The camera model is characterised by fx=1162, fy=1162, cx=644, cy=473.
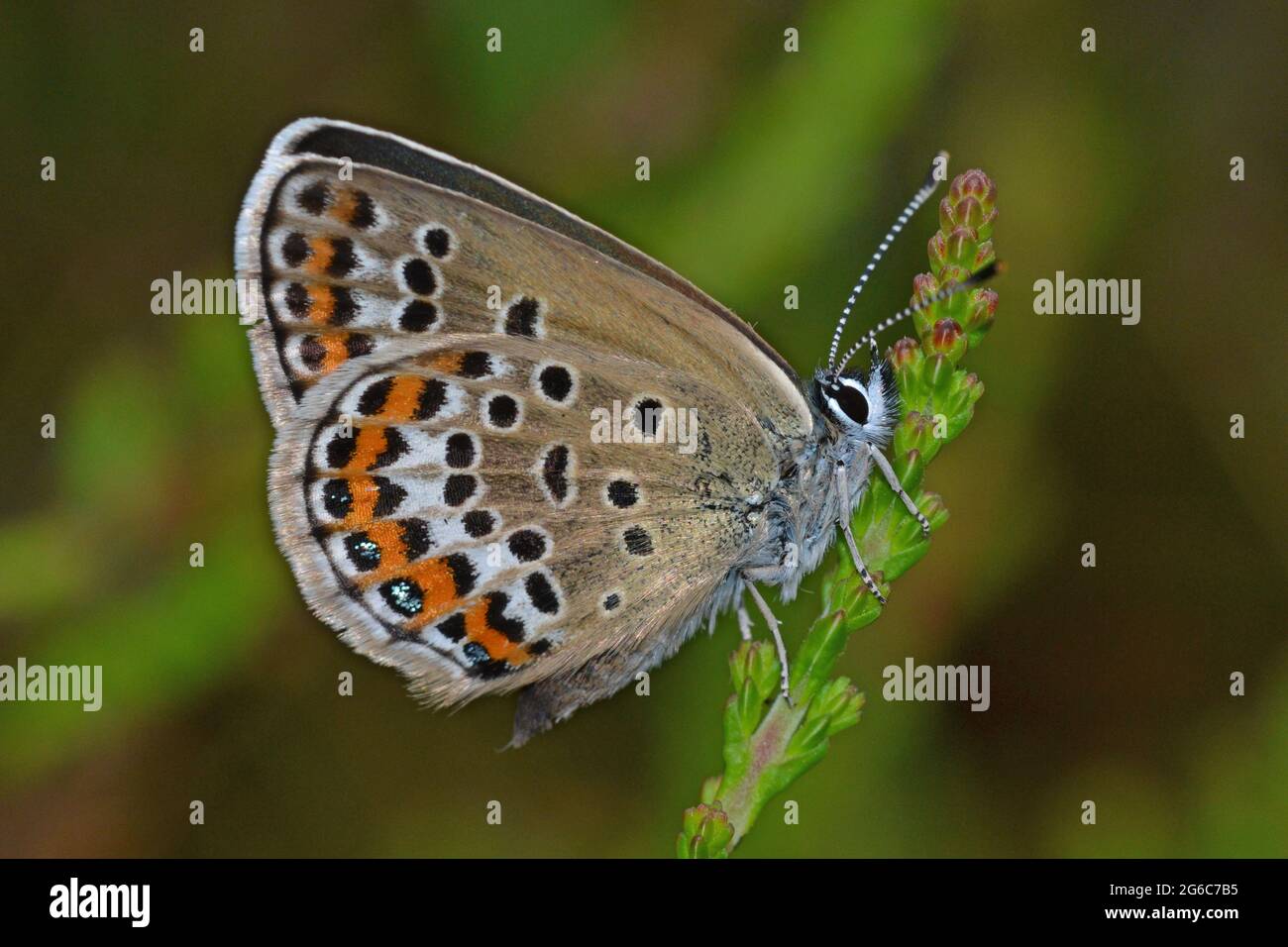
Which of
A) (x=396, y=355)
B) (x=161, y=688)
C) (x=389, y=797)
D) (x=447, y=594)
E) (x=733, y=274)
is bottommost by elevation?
(x=389, y=797)

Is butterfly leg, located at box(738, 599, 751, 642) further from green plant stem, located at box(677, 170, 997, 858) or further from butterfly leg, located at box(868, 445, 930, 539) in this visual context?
butterfly leg, located at box(868, 445, 930, 539)

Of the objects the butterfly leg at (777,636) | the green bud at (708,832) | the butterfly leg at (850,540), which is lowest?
the green bud at (708,832)

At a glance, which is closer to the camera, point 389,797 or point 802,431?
point 802,431

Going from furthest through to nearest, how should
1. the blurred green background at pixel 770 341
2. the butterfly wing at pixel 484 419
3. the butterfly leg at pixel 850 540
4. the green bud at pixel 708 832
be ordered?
the blurred green background at pixel 770 341, the butterfly wing at pixel 484 419, the butterfly leg at pixel 850 540, the green bud at pixel 708 832

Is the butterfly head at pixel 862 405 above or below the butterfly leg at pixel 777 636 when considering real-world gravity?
above

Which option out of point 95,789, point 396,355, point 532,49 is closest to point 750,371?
point 396,355

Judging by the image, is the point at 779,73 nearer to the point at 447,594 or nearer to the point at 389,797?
the point at 447,594

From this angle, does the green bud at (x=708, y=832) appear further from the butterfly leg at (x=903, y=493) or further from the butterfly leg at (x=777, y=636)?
the butterfly leg at (x=903, y=493)

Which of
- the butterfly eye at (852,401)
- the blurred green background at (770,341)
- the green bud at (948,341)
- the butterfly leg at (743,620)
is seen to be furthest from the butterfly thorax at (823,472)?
the blurred green background at (770,341)
